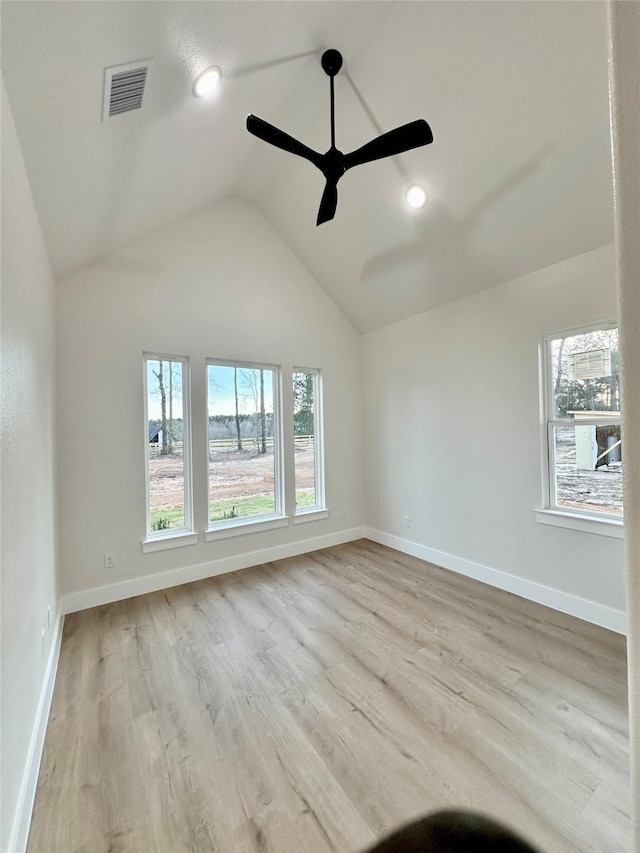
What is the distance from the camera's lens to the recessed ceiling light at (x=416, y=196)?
279cm

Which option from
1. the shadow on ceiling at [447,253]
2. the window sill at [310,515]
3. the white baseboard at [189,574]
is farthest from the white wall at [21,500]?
the shadow on ceiling at [447,253]

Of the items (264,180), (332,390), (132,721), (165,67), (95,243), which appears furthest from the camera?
(332,390)

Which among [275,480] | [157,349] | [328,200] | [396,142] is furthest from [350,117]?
[275,480]

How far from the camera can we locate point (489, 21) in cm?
189

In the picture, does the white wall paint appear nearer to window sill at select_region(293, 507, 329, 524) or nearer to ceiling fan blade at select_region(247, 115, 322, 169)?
ceiling fan blade at select_region(247, 115, 322, 169)

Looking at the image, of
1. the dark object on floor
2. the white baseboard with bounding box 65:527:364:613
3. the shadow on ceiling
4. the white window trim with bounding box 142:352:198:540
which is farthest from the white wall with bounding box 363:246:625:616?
the white window trim with bounding box 142:352:198:540

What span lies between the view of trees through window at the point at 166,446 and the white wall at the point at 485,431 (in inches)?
88.6

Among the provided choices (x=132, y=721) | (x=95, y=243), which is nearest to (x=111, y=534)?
(x=132, y=721)

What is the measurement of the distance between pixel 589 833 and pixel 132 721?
1.99m

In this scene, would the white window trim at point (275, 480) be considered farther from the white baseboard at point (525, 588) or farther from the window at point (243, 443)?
the white baseboard at point (525, 588)

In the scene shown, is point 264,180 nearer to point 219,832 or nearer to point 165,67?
point 165,67

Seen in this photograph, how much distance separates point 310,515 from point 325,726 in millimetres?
2479

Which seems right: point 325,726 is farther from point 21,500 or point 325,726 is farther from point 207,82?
point 207,82

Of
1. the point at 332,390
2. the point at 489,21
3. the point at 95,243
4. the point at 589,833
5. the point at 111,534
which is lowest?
the point at 589,833
